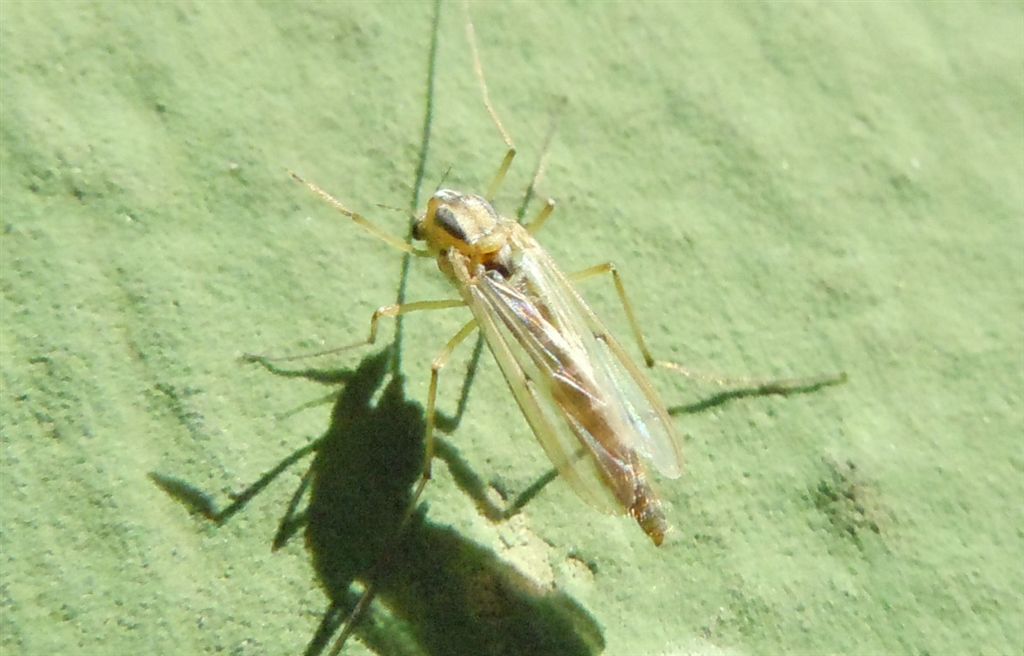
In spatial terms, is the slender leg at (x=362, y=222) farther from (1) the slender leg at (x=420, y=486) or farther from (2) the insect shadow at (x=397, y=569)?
(2) the insect shadow at (x=397, y=569)

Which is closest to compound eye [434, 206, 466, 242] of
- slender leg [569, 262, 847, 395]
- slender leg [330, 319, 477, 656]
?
slender leg [330, 319, 477, 656]

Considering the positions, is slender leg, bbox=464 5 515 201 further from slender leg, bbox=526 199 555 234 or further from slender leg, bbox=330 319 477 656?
slender leg, bbox=330 319 477 656

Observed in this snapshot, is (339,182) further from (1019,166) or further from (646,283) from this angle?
(1019,166)

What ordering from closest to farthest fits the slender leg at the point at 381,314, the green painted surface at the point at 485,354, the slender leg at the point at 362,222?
the green painted surface at the point at 485,354 < the slender leg at the point at 381,314 < the slender leg at the point at 362,222

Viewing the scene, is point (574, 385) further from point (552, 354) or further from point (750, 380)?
point (750, 380)

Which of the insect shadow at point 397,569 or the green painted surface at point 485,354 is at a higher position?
the green painted surface at point 485,354

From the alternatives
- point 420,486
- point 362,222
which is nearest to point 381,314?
point 362,222

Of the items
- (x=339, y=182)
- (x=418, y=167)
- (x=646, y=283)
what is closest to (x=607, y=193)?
(x=646, y=283)

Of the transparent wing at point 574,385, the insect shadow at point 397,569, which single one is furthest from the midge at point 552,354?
the insect shadow at point 397,569
